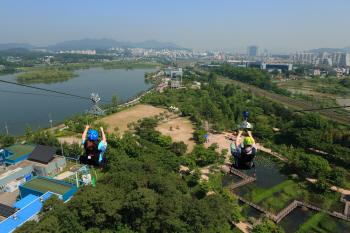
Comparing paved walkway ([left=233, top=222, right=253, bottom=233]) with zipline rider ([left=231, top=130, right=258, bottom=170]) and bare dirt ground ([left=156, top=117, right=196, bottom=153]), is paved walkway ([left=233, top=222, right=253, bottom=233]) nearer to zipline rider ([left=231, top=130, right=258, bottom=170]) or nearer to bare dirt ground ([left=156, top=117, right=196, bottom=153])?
zipline rider ([left=231, top=130, right=258, bottom=170])

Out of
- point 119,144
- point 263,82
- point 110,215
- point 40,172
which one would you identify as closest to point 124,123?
point 119,144

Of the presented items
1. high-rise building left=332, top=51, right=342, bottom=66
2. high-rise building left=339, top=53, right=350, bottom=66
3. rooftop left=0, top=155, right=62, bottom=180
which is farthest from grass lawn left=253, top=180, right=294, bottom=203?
high-rise building left=332, top=51, right=342, bottom=66

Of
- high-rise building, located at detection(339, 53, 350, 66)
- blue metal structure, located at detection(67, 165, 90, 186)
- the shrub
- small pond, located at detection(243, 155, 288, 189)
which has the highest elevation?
high-rise building, located at detection(339, 53, 350, 66)

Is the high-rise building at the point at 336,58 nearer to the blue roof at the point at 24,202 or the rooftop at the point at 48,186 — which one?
the rooftop at the point at 48,186

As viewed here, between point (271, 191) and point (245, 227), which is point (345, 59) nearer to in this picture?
point (271, 191)

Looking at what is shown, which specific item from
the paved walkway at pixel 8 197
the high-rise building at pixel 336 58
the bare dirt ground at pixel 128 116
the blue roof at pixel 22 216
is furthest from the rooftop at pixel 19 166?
the high-rise building at pixel 336 58
